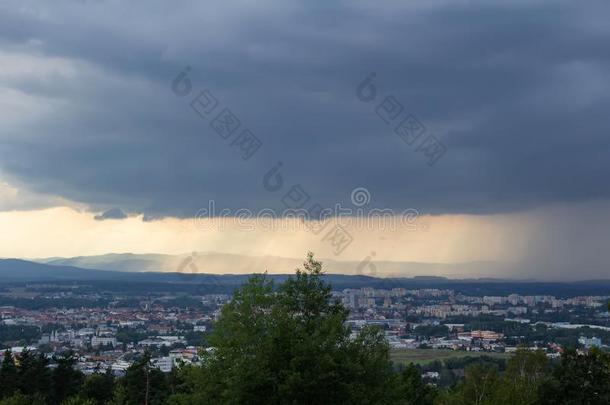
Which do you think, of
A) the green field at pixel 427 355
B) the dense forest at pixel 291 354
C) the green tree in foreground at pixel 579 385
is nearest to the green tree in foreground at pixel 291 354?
the dense forest at pixel 291 354

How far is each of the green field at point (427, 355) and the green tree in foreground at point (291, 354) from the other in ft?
218

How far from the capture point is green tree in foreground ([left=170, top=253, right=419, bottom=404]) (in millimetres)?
22516

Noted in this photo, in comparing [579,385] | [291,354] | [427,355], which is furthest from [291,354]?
[427,355]

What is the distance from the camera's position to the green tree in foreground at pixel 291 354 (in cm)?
2252

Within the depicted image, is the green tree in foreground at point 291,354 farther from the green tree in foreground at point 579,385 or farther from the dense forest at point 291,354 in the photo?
the green tree in foreground at point 579,385

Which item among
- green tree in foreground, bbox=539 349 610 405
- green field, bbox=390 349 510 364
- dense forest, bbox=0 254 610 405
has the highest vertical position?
dense forest, bbox=0 254 610 405

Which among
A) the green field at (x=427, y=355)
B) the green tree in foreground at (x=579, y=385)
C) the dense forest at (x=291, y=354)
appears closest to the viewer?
the dense forest at (x=291, y=354)

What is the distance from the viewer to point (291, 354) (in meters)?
23.0

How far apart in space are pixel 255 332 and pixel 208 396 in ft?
8.62

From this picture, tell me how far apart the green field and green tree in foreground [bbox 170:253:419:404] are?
66344 mm

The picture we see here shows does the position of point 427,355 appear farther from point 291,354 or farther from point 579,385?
point 291,354

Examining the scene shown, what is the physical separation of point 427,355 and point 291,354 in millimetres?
79879

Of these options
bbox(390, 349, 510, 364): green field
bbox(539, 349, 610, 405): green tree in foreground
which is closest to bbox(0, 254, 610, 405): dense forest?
bbox(539, 349, 610, 405): green tree in foreground

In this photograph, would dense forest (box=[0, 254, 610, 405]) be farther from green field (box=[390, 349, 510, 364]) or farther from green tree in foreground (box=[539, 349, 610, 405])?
green field (box=[390, 349, 510, 364])
